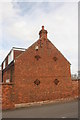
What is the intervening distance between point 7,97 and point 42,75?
4.81 meters

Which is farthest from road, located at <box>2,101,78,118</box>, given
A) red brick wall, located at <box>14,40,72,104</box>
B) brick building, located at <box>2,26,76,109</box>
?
red brick wall, located at <box>14,40,72,104</box>

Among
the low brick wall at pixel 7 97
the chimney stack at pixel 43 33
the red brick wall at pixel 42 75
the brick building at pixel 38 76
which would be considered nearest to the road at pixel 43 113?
the low brick wall at pixel 7 97

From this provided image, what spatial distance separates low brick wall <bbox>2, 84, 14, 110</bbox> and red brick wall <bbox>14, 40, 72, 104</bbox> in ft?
2.19

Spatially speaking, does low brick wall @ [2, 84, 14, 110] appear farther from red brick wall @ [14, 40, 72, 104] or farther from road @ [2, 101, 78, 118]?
road @ [2, 101, 78, 118]

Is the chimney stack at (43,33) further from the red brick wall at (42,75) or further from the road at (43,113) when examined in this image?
the road at (43,113)

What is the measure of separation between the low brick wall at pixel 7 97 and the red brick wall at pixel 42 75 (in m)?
0.67

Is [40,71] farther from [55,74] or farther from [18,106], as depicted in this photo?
[18,106]

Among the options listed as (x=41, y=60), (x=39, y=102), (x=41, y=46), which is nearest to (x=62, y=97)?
(x=39, y=102)

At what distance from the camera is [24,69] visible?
14.0 metres

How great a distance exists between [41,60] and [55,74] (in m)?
2.55

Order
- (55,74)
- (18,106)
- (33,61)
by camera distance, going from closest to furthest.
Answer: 1. (18,106)
2. (33,61)
3. (55,74)

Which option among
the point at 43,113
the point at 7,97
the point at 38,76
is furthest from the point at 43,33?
the point at 43,113

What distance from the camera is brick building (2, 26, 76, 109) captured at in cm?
1281

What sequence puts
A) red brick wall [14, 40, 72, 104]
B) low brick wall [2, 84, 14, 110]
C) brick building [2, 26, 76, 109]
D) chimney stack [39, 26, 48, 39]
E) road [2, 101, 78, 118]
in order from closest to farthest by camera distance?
road [2, 101, 78, 118] → low brick wall [2, 84, 14, 110] → brick building [2, 26, 76, 109] → red brick wall [14, 40, 72, 104] → chimney stack [39, 26, 48, 39]
